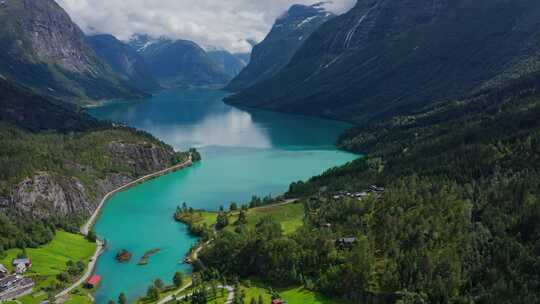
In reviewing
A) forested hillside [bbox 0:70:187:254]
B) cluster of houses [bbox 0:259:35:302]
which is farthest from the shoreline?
cluster of houses [bbox 0:259:35:302]

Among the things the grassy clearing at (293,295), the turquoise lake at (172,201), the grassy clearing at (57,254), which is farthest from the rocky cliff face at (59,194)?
the grassy clearing at (293,295)

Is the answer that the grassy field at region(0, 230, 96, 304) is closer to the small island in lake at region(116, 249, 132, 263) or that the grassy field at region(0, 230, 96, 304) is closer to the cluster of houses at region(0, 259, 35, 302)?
the cluster of houses at region(0, 259, 35, 302)

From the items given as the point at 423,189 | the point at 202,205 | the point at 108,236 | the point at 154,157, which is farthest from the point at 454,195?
the point at 154,157

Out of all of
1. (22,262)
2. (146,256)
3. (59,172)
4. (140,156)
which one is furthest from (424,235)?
(140,156)

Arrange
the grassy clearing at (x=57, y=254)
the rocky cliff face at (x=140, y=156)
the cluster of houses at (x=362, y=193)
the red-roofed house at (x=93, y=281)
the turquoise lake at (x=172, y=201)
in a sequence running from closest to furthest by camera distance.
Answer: the red-roofed house at (x=93, y=281) < the grassy clearing at (x=57, y=254) < the turquoise lake at (x=172, y=201) < the cluster of houses at (x=362, y=193) < the rocky cliff face at (x=140, y=156)

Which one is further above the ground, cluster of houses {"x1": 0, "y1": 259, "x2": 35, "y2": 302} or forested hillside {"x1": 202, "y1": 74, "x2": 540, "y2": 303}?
forested hillside {"x1": 202, "y1": 74, "x2": 540, "y2": 303}

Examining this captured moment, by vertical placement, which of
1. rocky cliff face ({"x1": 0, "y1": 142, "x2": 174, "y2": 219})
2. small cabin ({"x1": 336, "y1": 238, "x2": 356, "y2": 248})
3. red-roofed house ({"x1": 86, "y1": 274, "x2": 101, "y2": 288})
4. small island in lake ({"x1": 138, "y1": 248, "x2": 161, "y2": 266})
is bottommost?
red-roofed house ({"x1": 86, "y1": 274, "x2": 101, "y2": 288})

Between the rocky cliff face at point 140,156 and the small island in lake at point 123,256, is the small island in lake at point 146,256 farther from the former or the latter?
the rocky cliff face at point 140,156
